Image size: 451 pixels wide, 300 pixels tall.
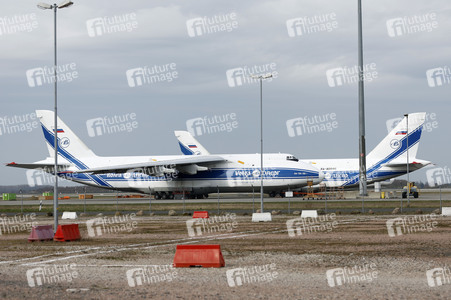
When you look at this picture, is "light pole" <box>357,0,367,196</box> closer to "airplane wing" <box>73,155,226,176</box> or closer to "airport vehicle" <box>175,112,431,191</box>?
"airport vehicle" <box>175,112,431,191</box>

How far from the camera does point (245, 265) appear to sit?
55.9 ft

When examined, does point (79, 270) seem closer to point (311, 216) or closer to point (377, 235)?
point (377, 235)

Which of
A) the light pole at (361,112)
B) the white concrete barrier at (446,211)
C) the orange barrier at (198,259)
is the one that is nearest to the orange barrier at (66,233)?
the orange barrier at (198,259)

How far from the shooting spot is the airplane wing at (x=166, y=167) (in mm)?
64375

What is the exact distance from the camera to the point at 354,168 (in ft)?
230

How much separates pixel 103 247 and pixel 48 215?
24.6m

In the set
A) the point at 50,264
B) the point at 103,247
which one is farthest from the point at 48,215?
the point at 50,264
